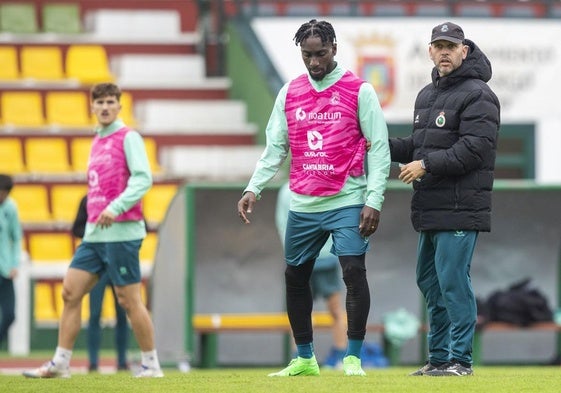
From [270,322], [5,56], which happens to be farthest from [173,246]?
[5,56]

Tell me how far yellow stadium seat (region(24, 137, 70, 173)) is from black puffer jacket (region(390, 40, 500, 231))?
36.7ft

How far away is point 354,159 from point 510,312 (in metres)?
7.10

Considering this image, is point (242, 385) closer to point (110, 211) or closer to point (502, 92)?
point (110, 211)

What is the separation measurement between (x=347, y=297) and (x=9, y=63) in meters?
13.7

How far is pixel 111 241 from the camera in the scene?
9836 mm

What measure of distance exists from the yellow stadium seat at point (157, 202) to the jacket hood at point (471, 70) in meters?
9.79

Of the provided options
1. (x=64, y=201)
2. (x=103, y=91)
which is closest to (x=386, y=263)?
(x=64, y=201)

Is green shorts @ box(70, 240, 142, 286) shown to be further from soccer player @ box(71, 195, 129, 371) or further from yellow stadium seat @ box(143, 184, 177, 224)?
yellow stadium seat @ box(143, 184, 177, 224)

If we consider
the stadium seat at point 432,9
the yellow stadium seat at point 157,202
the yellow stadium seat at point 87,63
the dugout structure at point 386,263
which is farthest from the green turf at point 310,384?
the yellow stadium seat at point 87,63

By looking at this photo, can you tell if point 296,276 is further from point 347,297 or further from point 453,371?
point 453,371

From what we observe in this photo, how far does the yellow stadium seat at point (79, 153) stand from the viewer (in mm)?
19438

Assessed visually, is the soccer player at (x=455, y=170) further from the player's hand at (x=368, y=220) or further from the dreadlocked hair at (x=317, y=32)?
the dreadlocked hair at (x=317, y=32)

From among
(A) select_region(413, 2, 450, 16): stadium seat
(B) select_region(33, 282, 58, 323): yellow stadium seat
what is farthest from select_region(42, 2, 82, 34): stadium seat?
(B) select_region(33, 282, 58, 323): yellow stadium seat

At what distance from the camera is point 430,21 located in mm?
19094
